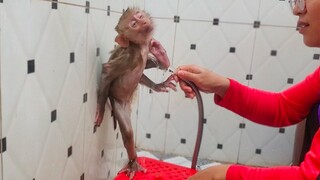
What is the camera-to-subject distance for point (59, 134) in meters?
0.61

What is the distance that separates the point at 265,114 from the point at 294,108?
0.08 metres

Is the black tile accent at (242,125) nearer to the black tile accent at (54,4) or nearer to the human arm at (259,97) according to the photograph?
the human arm at (259,97)

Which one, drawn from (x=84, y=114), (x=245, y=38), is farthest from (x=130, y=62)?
(x=245, y=38)

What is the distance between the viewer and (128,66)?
766mm

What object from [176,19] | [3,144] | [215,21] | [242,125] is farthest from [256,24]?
[3,144]

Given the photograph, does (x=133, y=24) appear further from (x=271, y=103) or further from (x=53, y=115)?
(x=271, y=103)

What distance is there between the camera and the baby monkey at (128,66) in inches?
29.1

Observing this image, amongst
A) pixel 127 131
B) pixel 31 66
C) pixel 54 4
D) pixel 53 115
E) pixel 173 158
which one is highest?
pixel 54 4

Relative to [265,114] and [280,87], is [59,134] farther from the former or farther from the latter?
[280,87]

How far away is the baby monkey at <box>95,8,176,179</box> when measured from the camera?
0.74m

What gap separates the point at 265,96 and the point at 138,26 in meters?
0.43

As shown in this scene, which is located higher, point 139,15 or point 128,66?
point 139,15

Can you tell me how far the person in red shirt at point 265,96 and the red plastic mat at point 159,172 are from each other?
198mm

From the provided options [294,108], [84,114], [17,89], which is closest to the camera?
[17,89]
